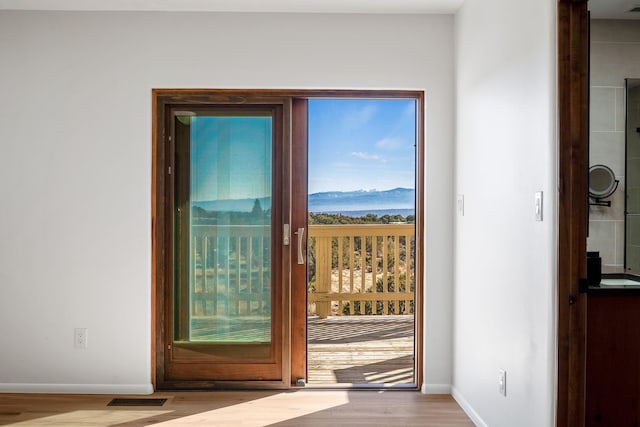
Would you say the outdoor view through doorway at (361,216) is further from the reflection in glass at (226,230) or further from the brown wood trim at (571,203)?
the brown wood trim at (571,203)

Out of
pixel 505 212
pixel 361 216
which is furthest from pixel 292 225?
pixel 361 216

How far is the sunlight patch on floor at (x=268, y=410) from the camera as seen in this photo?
3.28 metres

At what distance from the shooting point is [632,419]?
264 centimetres

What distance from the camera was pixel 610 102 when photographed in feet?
11.8

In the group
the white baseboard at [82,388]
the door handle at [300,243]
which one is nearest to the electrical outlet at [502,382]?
the door handle at [300,243]

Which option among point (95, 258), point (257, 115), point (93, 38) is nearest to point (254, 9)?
point (257, 115)

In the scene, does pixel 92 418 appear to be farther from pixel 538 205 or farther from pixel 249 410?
pixel 538 205

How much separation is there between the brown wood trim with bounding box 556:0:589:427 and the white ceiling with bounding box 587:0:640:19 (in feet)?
4.18

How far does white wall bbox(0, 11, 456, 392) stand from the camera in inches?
150

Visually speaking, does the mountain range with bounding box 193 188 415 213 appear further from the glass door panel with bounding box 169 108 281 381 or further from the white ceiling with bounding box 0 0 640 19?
the white ceiling with bounding box 0 0 640 19

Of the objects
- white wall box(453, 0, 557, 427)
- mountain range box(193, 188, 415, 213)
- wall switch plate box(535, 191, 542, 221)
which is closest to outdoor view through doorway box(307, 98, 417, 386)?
mountain range box(193, 188, 415, 213)

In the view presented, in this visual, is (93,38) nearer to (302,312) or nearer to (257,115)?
(257,115)

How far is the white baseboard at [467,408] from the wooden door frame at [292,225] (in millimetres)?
262

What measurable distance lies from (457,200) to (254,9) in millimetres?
1793
